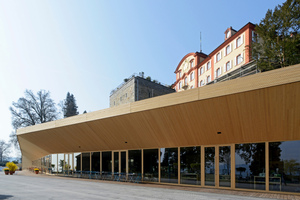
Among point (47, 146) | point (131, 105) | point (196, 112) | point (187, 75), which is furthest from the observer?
point (187, 75)

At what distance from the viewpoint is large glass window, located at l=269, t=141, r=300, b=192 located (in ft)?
33.1

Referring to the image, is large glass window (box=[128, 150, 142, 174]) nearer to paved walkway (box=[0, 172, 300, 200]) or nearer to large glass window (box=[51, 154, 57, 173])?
paved walkway (box=[0, 172, 300, 200])

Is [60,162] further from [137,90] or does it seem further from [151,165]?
[137,90]

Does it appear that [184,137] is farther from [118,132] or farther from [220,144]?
[118,132]

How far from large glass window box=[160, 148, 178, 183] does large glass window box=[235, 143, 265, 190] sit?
11.4 ft

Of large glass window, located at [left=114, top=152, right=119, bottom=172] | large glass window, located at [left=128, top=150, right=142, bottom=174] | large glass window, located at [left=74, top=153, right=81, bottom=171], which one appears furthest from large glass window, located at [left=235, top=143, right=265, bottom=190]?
large glass window, located at [left=74, top=153, right=81, bottom=171]

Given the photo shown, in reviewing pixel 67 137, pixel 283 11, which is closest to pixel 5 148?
pixel 67 137

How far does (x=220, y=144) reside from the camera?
1216 cm

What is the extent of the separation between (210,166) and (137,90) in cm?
2051

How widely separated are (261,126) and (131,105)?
20.3 feet

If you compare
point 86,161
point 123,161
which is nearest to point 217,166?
point 123,161

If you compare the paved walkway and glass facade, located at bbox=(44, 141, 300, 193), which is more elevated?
glass facade, located at bbox=(44, 141, 300, 193)

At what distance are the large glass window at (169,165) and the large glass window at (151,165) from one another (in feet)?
1.49

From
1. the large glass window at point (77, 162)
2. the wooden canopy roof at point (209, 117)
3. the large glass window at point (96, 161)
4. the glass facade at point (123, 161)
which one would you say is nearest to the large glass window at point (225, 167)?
the wooden canopy roof at point (209, 117)
